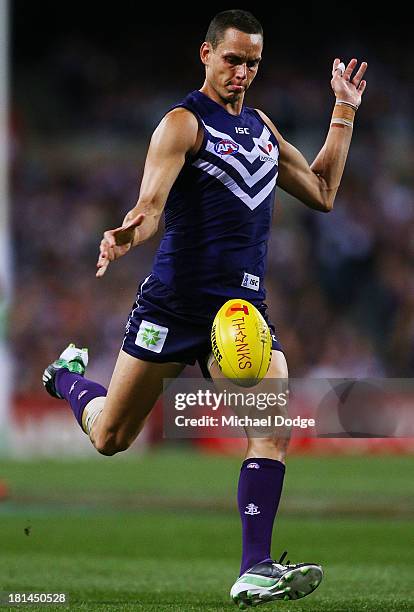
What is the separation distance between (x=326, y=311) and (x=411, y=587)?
544 inches

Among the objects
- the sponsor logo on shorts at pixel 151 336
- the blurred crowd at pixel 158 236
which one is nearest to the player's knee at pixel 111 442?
the sponsor logo on shorts at pixel 151 336

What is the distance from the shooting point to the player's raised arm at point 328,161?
647 cm

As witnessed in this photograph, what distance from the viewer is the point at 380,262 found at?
20828 millimetres

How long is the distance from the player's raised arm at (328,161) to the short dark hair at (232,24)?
2.37ft

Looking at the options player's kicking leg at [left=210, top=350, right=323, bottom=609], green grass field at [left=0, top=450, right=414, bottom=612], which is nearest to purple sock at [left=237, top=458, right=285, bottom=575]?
player's kicking leg at [left=210, top=350, right=323, bottom=609]

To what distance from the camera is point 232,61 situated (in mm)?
5887

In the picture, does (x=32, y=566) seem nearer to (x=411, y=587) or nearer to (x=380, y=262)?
(x=411, y=587)

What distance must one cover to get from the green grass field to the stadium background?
0.04m

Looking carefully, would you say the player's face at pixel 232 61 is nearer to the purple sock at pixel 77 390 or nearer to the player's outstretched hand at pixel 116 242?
the player's outstretched hand at pixel 116 242

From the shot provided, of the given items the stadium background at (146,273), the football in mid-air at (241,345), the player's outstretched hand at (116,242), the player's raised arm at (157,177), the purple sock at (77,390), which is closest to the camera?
the player's outstretched hand at (116,242)

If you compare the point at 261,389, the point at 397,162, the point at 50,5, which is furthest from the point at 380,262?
the point at 261,389

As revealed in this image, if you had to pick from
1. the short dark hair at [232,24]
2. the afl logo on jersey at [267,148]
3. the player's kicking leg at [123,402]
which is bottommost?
the player's kicking leg at [123,402]

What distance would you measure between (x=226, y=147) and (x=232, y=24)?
2.02ft

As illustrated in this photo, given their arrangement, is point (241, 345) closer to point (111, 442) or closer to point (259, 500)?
point (259, 500)
